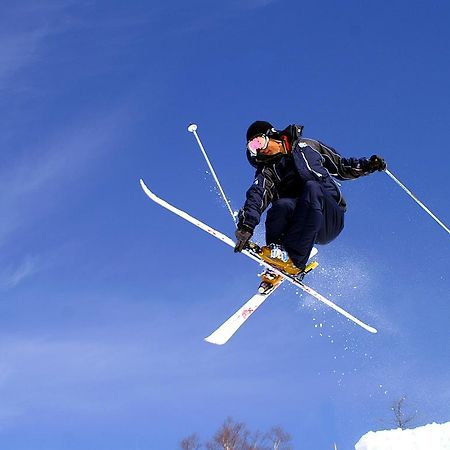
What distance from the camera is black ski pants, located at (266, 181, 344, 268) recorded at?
6152 mm

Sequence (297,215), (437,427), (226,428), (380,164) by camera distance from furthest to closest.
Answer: (226,428), (437,427), (380,164), (297,215)

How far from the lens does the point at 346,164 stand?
7.26 metres

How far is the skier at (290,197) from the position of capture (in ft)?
20.3

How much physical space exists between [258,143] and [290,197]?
0.67 m

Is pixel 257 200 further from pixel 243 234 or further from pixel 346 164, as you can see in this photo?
pixel 346 164

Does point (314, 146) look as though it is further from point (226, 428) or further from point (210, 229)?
point (226, 428)

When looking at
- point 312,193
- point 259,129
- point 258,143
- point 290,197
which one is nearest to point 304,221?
point 312,193

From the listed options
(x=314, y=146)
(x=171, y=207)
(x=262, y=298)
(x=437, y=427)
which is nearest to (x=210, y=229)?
(x=171, y=207)

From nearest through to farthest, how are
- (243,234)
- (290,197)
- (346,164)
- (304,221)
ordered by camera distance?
1. (243,234)
2. (304,221)
3. (290,197)
4. (346,164)

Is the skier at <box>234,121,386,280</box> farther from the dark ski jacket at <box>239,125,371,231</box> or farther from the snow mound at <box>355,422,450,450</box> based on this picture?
the snow mound at <box>355,422,450,450</box>

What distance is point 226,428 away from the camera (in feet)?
104

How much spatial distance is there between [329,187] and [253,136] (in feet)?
3.22

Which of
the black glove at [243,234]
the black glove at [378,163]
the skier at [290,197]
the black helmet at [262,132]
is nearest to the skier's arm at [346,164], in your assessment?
the black glove at [378,163]

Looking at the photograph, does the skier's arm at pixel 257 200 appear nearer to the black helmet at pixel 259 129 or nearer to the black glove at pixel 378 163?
the black helmet at pixel 259 129
